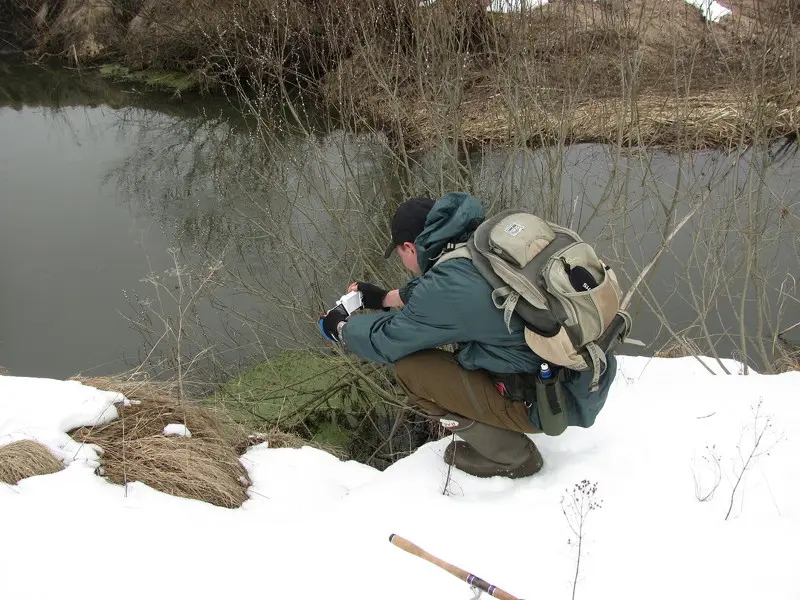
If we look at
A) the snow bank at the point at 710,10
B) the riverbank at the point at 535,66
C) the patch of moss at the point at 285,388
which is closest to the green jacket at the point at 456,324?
the riverbank at the point at 535,66

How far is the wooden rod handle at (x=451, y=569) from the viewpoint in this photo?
5.77 feet

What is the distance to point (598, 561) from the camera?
79.2 inches

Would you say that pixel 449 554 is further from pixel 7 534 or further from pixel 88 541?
pixel 7 534

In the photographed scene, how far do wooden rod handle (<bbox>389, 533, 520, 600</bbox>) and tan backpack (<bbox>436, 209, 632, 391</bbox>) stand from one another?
0.72 metres

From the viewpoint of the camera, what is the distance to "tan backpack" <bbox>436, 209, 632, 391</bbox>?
207 cm

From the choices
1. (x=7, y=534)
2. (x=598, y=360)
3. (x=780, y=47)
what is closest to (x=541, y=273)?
(x=598, y=360)

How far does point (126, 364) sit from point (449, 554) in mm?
4629

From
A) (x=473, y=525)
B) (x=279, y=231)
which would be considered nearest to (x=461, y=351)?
(x=473, y=525)

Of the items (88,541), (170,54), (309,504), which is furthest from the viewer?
(170,54)

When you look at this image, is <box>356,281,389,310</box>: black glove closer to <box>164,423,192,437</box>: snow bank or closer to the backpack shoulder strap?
the backpack shoulder strap

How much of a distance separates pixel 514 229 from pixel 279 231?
324 cm

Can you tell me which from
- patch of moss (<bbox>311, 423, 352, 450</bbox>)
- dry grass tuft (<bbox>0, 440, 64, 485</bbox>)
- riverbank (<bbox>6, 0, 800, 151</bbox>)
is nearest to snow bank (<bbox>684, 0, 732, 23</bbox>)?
riverbank (<bbox>6, 0, 800, 151</bbox>)

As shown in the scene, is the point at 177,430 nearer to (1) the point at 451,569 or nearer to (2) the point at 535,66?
(1) the point at 451,569

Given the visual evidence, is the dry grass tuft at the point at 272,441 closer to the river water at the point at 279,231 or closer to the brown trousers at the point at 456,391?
the river water at the point at 279,231
